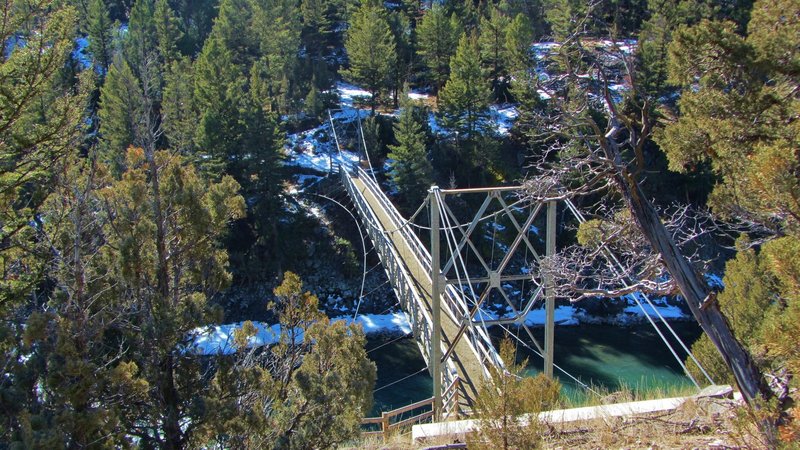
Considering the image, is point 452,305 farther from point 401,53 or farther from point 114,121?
point 401,53

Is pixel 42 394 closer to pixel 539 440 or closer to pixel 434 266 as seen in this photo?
pixel 539 440

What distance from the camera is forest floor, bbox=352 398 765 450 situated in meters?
2.91

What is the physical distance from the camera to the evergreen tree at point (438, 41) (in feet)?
73.9

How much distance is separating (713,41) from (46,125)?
4.53 meters

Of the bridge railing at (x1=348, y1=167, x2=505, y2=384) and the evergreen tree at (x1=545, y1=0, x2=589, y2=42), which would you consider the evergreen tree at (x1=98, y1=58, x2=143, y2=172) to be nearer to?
the bridge railing at (x1=348, y1=167, x2=505, y2=384)

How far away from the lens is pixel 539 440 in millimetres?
2160

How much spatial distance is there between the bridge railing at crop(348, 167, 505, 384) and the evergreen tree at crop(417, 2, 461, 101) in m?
7.33

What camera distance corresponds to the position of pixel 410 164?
55.9 feet

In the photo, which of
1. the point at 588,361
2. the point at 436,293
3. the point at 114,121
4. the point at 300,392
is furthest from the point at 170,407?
the point at 114,121

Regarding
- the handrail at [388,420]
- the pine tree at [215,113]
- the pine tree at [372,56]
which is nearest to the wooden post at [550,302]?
the handrail at [388,420]

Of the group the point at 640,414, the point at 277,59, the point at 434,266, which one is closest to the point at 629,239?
the point at 640,414

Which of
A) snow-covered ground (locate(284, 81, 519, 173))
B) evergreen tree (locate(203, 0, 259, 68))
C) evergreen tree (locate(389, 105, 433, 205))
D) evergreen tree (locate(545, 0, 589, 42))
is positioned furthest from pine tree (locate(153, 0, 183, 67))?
evergreen tree (locate(545, 0, 589, 42))

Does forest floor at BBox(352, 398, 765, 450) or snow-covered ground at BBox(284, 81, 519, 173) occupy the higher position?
snow-covered ground at BBox(284, 81, 519, 173)

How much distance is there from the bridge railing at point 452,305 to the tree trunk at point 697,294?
113 centimetres
